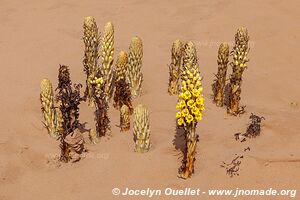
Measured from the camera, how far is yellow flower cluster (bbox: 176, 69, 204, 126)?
6230mm

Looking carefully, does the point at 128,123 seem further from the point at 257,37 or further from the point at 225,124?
the point at 257,37

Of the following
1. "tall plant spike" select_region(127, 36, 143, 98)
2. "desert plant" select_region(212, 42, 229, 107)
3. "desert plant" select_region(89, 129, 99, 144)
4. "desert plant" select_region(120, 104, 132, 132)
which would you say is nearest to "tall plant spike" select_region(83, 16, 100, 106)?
"tall plant spike" select_region(127, 36, 143, 98)

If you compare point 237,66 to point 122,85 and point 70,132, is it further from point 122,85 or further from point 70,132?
point 70,132

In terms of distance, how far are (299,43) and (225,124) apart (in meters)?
4.56

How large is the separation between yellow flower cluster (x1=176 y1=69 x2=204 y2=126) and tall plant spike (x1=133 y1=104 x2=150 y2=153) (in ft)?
2.91

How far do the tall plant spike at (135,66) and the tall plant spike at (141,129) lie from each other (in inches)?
74.9

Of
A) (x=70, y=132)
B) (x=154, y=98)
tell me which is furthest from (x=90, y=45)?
(x=70, y=132)

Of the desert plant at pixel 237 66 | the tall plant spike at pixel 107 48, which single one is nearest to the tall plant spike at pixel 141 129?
the tall plant spike at pixel 107 48

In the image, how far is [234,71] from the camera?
8156mm

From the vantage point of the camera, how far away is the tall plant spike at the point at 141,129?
705cm

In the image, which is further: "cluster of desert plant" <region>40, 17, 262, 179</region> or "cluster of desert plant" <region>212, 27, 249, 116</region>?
"cluster of desert plant" <region>212, 27, 249, 116</region>

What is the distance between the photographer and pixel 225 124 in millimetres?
8102

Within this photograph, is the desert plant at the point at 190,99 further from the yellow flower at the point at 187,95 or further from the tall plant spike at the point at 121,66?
the tall plant spike at the point at 121,66

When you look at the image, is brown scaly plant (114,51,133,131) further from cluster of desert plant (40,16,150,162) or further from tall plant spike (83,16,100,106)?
tall plant spike (83,16,100,106)
